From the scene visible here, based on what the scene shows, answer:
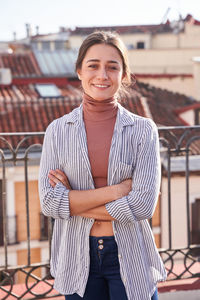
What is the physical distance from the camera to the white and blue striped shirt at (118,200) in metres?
1.74

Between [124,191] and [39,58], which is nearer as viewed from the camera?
[124,191]

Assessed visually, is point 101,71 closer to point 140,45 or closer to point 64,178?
point 64,178

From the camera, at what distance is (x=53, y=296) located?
2.86m

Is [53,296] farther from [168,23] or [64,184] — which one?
[168,23]

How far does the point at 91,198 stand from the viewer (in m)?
1.75

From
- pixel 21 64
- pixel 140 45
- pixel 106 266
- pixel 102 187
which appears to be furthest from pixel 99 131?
pixel 140 45

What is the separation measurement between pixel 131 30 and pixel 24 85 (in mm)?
10367

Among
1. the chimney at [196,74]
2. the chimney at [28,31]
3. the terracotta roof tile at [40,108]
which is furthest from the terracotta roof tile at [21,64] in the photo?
the chimney at [28,31]

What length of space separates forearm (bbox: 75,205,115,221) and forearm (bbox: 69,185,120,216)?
1cm

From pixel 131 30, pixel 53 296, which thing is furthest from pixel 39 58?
pixel 53 296

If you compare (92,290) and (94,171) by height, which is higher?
(94,171)

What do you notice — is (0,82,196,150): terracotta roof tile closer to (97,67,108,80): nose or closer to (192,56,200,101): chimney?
(192,56,200,101): chimney

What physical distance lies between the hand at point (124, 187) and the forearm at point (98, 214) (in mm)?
89

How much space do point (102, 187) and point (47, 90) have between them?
16.6 metres
